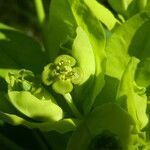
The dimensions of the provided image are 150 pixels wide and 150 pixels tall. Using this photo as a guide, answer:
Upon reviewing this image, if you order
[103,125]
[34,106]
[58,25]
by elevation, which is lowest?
[103,125]

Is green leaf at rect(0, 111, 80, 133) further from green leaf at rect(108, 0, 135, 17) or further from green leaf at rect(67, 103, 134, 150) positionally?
green leaf at rect(108, 0, 135, 17)

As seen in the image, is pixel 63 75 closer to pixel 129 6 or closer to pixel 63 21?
pixel 63 21

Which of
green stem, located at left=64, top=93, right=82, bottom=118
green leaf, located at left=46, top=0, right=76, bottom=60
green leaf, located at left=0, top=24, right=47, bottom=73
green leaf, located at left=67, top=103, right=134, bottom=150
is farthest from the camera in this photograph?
green leaf, located at left=0, top=24, right=47, bottom=73

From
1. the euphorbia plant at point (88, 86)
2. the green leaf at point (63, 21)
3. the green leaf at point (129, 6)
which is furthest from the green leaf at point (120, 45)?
the green leaf at point (129, 6)

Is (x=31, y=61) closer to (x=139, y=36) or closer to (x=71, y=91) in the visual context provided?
(x=71, y=91)

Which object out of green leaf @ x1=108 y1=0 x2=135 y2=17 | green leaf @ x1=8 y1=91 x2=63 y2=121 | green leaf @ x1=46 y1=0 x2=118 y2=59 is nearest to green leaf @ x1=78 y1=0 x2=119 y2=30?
green leaf @ x1=46 y1=0 x2=118 y2=59

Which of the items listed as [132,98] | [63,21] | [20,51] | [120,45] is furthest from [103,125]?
[20,51]

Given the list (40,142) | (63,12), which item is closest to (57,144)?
(40,142)

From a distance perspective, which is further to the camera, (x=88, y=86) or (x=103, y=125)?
(x=88, y=86)
